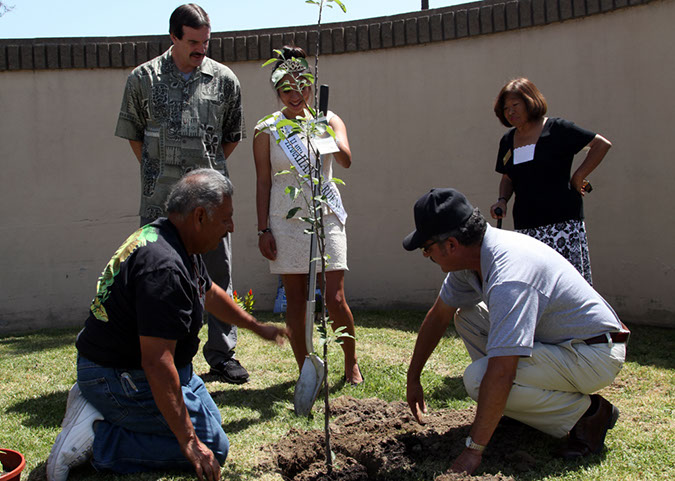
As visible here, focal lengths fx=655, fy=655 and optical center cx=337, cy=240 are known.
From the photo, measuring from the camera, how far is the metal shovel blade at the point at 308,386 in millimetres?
3279

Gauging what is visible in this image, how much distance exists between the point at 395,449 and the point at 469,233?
0.97 metres

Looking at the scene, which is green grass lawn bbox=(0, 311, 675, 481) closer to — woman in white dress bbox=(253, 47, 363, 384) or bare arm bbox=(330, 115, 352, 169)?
woman in white dress bbox=(253, 47, 363, 384)

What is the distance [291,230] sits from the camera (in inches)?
147

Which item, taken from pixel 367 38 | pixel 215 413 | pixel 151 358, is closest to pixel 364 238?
pixel 367 38

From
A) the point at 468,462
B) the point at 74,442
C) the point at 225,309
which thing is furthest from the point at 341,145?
the point at 74,442

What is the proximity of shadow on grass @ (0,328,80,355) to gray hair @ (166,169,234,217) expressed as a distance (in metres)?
3.13

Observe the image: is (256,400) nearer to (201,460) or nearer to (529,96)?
(201,460)

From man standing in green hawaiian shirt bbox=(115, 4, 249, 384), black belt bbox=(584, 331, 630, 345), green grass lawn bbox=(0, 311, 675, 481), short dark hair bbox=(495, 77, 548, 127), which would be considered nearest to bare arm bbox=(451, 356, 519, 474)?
green grass lawn bbox=(0, 311, 675, 481)

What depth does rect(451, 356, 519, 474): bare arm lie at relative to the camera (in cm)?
247

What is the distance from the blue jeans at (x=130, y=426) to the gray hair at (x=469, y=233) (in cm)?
125

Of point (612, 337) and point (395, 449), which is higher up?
point (612, 337)

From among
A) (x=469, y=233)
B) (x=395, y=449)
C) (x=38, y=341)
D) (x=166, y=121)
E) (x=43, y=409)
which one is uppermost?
(x=166, y=121)

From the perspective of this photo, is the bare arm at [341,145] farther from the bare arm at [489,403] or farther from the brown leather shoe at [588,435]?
the brown leather shoe at [588,435]

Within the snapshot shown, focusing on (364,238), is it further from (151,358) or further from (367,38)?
(151,358)
